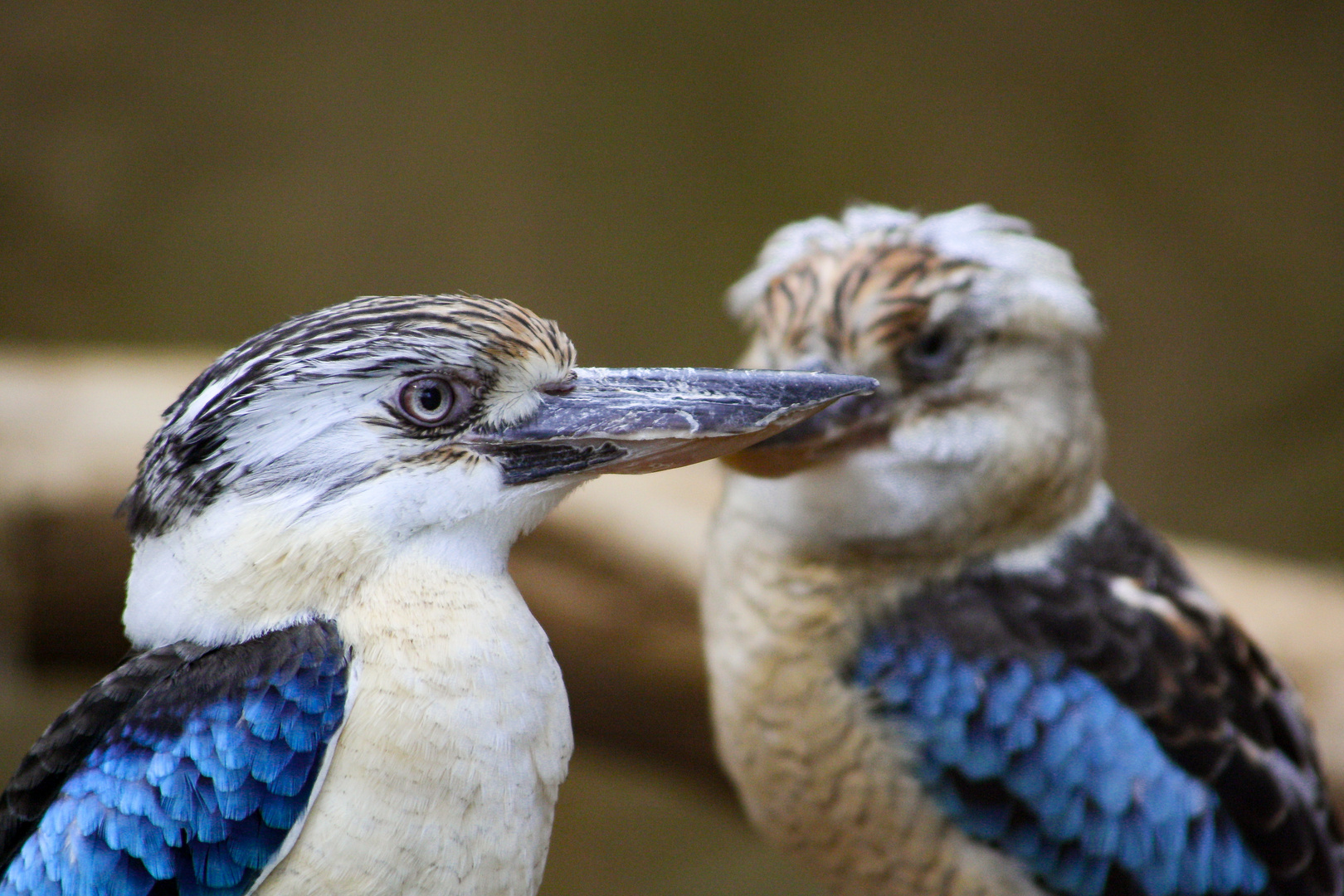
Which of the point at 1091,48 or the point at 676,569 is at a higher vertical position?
the point at 1091,48

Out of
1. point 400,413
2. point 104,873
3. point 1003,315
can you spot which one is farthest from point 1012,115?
point 104,873

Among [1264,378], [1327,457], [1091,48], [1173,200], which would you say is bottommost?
[1327,457]

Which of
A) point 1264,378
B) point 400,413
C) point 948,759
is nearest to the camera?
point 400,413

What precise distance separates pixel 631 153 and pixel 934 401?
11.7ft

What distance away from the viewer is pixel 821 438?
1683mm

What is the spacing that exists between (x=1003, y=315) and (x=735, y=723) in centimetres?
80

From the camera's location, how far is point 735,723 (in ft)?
6.26

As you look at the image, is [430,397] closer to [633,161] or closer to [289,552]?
[289,552]

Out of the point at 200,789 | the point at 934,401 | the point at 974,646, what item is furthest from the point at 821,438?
the point at 200,789

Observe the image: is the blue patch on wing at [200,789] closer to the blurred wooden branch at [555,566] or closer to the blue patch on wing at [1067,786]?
the blue patch on wing at [1067,786]

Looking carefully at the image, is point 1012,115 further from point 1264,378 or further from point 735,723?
point 735,723

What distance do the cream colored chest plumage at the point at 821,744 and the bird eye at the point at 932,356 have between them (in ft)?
1.09

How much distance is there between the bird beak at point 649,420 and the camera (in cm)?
113

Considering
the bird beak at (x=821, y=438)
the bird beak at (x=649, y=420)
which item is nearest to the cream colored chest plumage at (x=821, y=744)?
the bird beak at (x=821, y=438)
